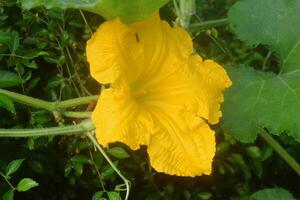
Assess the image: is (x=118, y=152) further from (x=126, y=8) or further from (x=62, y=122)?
(x=126, y=8)

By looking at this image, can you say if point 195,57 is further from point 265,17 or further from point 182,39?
point 265,17

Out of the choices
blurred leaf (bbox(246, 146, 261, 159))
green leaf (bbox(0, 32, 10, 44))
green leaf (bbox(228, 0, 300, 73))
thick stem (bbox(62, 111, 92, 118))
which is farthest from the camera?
blurred leaf (bbox(246, 146, 261, 159))

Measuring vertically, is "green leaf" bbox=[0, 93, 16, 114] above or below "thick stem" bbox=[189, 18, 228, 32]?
above

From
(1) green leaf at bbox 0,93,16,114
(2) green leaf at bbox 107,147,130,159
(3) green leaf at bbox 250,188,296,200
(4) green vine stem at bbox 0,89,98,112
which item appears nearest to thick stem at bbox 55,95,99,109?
(4) green vine stem at bbox 0,89,98,112

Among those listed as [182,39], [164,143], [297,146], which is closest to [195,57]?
[182,39]

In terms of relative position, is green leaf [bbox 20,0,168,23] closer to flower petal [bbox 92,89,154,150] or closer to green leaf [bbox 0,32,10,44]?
flower petal [bbox 92,89,154,150]

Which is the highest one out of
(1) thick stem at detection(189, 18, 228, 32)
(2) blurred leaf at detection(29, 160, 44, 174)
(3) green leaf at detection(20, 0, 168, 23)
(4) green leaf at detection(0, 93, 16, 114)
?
(3) green leaf at detection(20, 0, 168, 23)

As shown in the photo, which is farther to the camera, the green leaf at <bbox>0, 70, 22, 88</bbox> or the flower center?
the green leaf at <bbox>0, 70, 22, 88</bbox>

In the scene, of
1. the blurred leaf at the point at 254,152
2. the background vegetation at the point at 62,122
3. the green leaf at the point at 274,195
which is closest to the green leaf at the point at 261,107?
the background vegetation at the point at 62,122
